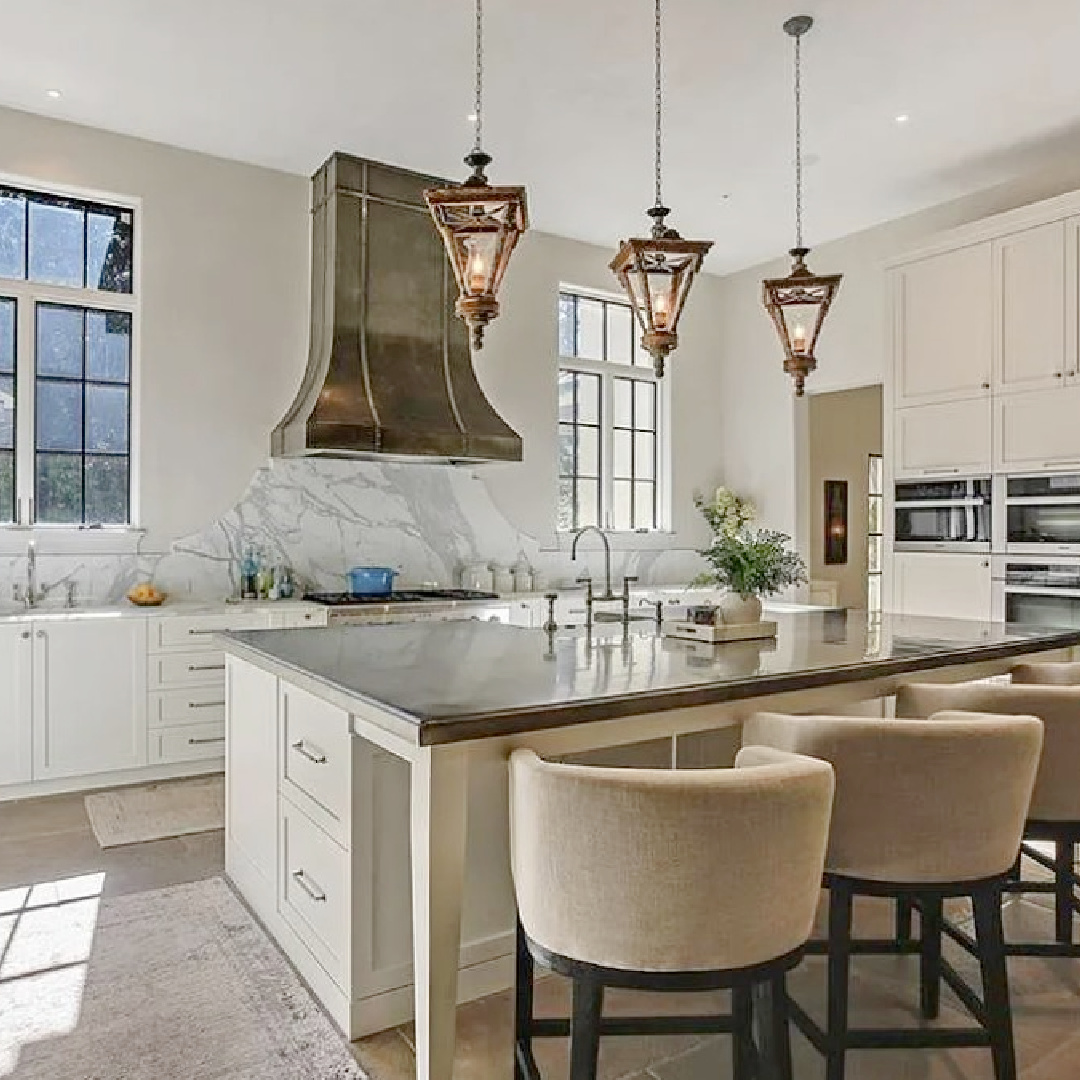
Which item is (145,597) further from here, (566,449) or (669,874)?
(669,874)

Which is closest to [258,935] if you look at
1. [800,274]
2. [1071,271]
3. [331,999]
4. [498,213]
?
Result: [331,999]

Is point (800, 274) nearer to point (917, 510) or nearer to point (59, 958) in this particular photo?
point (917, 510)

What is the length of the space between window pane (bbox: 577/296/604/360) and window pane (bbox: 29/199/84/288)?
3476 millimetres

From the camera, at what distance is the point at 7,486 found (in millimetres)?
4645

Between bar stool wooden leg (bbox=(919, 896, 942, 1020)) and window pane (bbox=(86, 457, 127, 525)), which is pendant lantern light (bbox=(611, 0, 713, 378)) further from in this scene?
window pane (bbox=(86, 457, 127, 525))

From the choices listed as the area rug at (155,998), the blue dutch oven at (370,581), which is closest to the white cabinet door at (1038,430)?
the blue dutch oven at (370,581)

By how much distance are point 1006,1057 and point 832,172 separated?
477 centimetres

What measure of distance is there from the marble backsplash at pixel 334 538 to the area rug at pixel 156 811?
3.69 ft

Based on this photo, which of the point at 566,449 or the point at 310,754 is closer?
the point at 310,754

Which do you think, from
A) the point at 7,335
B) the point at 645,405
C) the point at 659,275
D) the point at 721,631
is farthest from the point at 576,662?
the point at 645,405

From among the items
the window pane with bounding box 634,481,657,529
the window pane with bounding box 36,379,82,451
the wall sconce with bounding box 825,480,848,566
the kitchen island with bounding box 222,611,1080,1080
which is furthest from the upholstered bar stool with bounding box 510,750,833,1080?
the wall sconce with bounding box 825,480,848,566

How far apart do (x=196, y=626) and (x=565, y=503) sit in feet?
9.91

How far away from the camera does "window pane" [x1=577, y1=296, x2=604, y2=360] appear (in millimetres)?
6859

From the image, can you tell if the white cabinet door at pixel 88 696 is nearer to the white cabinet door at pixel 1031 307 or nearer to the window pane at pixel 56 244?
the window pane at pixel 56 244
